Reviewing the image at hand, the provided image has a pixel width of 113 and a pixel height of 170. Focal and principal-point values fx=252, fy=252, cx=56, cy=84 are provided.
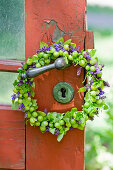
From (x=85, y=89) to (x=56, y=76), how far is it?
0.38 ft

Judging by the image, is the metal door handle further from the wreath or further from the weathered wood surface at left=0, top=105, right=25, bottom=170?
the weathered wood surface at left=0, top=105, right=25, bottom=170

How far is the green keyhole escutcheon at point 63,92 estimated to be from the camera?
89cm

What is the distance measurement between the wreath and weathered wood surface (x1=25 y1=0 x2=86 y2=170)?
0.11 feet

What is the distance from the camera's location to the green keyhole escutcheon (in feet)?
2.92

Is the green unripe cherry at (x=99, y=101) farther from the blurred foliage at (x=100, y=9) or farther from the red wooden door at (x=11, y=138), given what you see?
the blurred foliage at (x=100, y=9)

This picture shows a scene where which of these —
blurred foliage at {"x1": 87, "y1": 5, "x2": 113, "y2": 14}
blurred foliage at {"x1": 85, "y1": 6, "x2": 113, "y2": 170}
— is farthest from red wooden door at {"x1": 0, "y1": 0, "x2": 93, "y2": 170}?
blurred foliage at {"x1": 87, "y1": 5, "x2": 113, "y2": 14}

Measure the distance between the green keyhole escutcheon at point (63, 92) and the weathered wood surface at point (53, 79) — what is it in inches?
0.6

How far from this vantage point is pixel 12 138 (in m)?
0.97

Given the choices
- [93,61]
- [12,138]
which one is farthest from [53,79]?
[12,138]

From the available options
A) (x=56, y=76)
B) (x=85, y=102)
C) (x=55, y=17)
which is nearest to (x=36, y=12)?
(x=55, y=17)

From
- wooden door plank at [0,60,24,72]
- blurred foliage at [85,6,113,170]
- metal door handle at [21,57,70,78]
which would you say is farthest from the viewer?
blurred foliage at [85,6,113,170]

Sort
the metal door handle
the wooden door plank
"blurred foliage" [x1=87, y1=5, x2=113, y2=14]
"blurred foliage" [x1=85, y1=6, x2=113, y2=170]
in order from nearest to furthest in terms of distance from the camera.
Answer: the metal door handle, the wooden door plank, "blurred foliage" [x1=85, y1=6, x2=113, y2=170], "blurred foliage" [x1=87, y1=5, x2=113, y2=14]

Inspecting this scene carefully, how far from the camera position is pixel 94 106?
2.79 feet

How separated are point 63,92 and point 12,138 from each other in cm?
27
